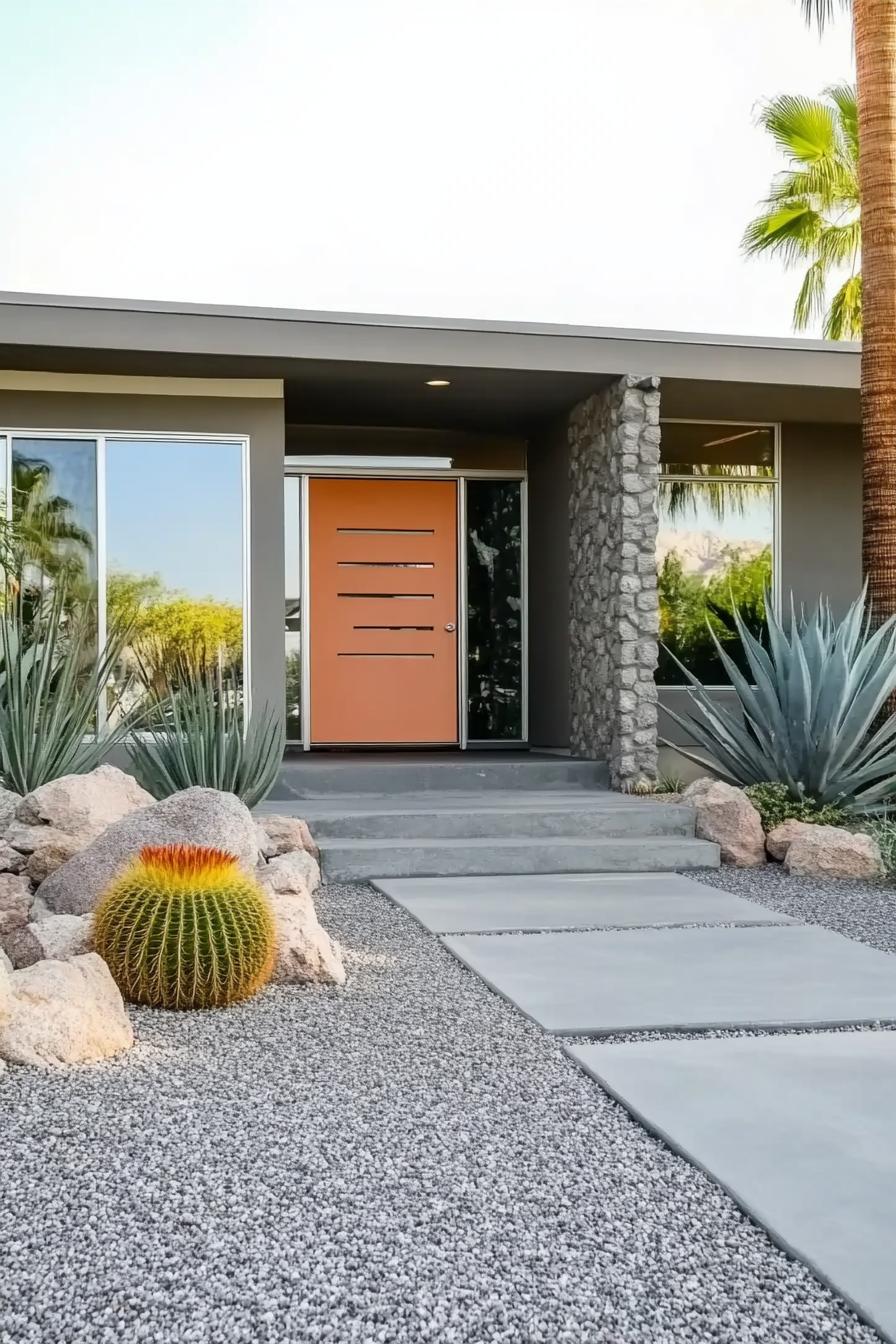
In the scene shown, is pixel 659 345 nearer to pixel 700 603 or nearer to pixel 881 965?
pixel 700 603

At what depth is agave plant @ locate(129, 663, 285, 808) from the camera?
22.1ft

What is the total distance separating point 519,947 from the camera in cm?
489

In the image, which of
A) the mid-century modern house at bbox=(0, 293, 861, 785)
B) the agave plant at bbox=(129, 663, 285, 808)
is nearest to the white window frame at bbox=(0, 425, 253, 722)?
the mid-century modern house at bbox=(0, 293, 861, 785)

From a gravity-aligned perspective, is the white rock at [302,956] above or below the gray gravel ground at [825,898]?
above

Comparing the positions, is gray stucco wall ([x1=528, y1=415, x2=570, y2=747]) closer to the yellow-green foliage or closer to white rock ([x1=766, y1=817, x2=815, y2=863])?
white rock ([x1=766, y1=817, x2=815, y2=863])

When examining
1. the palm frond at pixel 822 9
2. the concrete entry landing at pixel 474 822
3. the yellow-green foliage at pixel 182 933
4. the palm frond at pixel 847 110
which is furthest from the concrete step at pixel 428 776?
the palm frond at pixel 847 110

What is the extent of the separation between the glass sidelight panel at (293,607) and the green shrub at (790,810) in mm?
4259

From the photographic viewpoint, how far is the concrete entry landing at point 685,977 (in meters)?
3.82

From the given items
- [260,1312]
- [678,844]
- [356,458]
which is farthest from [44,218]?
[260,1312]

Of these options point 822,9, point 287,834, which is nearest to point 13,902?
point 287,834

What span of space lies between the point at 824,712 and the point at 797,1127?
4.76 metres

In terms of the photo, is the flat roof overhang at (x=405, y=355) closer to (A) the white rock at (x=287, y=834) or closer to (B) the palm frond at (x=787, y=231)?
(A) the white rock at (x=287, y=834)

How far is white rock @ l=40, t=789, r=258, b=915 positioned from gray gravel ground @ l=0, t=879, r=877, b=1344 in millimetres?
1229

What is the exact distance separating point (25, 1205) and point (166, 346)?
608 cm
